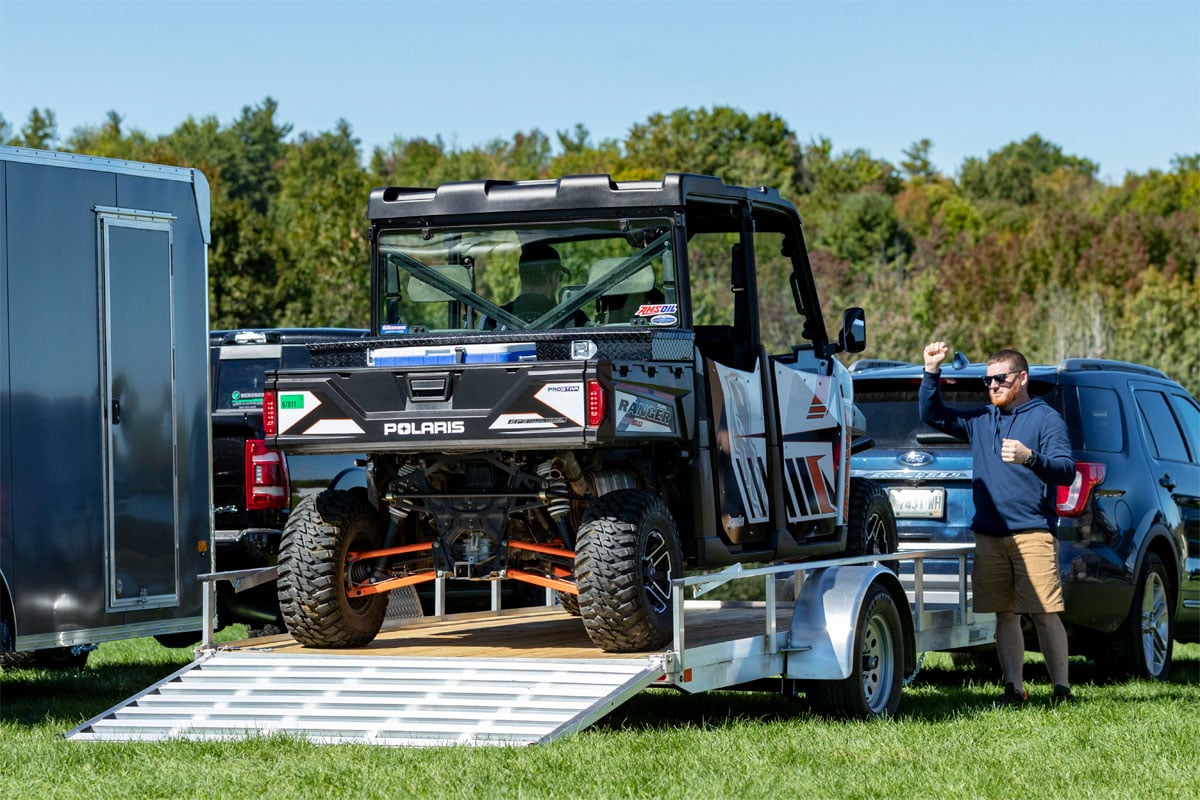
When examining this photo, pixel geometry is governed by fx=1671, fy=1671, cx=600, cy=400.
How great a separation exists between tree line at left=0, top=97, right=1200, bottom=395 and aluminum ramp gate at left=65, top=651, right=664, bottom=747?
29.5 m

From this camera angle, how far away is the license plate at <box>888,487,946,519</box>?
10320mm

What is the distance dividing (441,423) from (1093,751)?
3.23 metres

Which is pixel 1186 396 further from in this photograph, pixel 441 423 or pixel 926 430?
pixel 441 423

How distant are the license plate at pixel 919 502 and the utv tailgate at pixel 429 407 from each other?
378 cm

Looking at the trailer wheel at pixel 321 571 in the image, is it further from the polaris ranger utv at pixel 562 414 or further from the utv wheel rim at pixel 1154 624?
the utv wheel rim at pixel 1154 624

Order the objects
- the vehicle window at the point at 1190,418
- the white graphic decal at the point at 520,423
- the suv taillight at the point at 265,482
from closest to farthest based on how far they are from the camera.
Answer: the white graphic decal at the point at 520,423 → the suv taillight at the point at 265,482 → the vehicle window at the point at 1190,418

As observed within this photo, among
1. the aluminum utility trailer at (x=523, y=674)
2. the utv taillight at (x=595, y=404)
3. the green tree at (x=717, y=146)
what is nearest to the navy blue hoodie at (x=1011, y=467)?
the aluminum utility trailer at (x=523, y=674)

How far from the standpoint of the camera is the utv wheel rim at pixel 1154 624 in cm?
1048

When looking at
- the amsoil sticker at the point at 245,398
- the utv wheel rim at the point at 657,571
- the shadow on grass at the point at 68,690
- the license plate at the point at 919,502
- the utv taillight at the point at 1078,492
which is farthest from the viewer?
the amsoil sticker at the point at 245,398

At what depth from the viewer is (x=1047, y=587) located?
8.98 meters

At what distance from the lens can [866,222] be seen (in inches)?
2849

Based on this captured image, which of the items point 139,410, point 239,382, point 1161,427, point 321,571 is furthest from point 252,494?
point 1161,427

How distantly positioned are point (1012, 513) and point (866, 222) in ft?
212

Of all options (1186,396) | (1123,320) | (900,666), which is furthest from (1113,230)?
(900,666)
